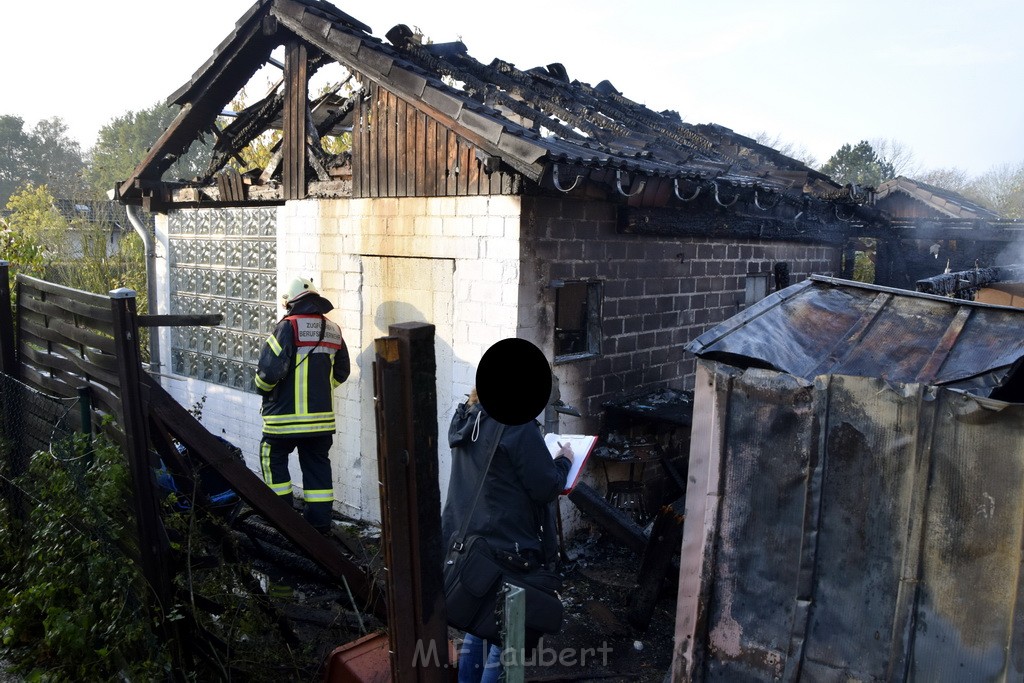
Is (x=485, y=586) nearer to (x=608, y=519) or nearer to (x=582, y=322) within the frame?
(x=608, y=519)

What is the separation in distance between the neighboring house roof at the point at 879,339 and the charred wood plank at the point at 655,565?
214 cm

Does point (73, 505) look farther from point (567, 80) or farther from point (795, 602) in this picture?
point (567, 80)

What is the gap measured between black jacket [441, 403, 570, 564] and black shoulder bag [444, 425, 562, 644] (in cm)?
4

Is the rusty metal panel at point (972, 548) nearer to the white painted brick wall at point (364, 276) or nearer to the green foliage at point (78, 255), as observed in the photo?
the white painted brick wall at point (364, 276)

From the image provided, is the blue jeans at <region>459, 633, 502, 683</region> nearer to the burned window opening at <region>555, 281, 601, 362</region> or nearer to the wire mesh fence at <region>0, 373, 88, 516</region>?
the wire mesh fence at <region>0, 373, 88, 516</region>

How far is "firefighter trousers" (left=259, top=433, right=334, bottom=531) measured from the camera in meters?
5.75

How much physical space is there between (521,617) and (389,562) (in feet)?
1.64

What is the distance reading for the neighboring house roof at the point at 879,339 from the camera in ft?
9.53

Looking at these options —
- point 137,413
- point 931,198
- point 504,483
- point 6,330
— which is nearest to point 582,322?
point 504,483

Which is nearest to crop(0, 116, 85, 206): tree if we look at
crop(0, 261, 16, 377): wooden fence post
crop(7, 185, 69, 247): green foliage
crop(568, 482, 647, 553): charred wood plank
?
crop(7, 185, 69, 247): green foliage

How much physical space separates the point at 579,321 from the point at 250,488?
3.41 metres

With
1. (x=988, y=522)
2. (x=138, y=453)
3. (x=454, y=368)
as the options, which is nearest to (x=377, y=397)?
(x=138, y=453)

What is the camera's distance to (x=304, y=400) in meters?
5.73

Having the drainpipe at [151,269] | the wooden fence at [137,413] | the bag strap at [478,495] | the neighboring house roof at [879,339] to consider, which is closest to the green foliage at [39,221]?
the drainpipe at [151,269]
